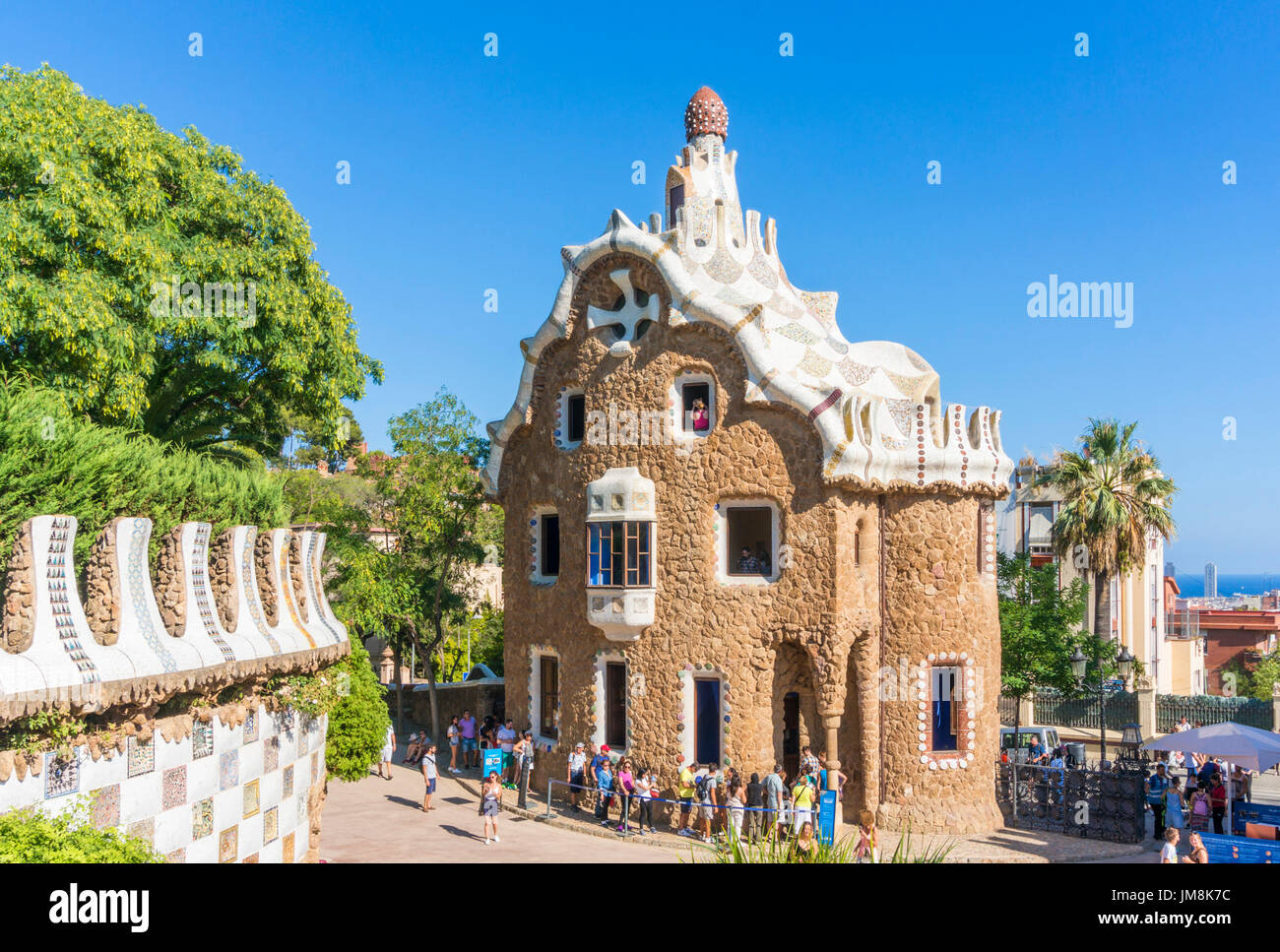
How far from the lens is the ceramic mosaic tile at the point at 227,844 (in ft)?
40.2

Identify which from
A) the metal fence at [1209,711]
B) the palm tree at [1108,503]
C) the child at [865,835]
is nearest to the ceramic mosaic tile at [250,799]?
the child at [865,835]

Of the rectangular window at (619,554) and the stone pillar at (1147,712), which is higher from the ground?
the rectangular window at (619,554)

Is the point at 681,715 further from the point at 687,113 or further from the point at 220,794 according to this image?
the point at 687,113

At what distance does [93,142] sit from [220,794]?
471 inches

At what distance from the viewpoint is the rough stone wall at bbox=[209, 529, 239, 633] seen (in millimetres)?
13172

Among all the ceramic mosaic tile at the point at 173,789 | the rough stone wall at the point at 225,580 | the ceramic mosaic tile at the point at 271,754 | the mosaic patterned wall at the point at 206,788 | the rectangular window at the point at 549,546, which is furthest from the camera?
the rectangular window at the point at 549,546

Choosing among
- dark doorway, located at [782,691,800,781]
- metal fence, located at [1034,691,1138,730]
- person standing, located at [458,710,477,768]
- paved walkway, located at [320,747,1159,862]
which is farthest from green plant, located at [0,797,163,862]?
metal fence, located at [1034,691,1138,730]

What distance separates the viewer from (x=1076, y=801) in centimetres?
2005

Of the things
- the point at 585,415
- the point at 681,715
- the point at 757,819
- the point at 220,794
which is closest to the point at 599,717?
the point at 681,715

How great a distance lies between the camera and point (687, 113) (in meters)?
24.7

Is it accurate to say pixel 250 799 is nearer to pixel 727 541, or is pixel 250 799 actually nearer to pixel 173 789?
pixel 173 789

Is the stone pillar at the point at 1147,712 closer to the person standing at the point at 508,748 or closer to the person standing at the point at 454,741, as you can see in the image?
the person standing at the point at 508,748

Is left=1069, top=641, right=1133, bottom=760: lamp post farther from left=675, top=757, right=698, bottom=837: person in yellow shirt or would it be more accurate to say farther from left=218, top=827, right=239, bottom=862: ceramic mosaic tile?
left=218, top=827, right=239, bottom=862: ceramic mosaic tile

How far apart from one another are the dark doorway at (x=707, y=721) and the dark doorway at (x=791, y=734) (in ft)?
4.85
